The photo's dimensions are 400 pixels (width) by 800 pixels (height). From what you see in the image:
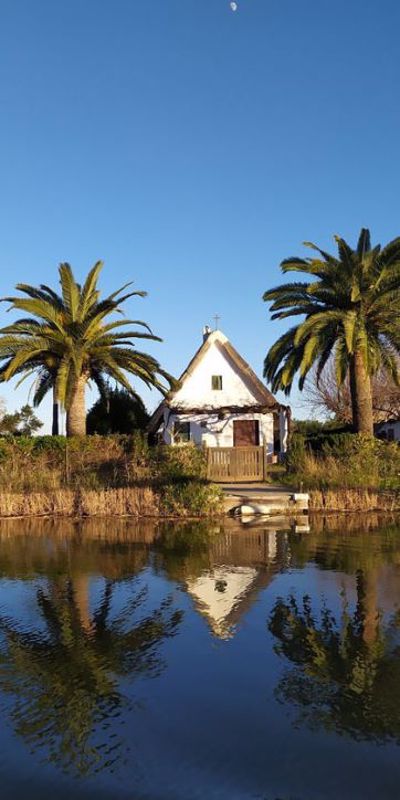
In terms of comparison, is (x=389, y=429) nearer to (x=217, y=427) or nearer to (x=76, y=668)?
(x=217, y=427)

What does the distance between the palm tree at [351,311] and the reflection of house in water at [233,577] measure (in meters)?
10.9

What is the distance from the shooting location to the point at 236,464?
21281mm

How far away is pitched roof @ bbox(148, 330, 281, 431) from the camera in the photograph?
3152 centimetres

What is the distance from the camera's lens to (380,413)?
46750 mm

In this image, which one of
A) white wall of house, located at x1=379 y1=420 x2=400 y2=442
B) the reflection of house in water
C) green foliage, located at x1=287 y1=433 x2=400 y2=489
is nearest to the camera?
the reflection of house in water

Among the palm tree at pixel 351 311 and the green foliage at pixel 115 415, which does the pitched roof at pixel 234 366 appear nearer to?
the green foliage at pixel 115 415

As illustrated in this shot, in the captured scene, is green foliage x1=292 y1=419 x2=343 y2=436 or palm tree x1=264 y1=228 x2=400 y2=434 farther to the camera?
green foliage x1=292 y1=419 x2=343 y2=436

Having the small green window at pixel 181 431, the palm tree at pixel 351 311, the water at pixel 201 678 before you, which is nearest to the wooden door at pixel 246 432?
the small green window at pixel 181 431

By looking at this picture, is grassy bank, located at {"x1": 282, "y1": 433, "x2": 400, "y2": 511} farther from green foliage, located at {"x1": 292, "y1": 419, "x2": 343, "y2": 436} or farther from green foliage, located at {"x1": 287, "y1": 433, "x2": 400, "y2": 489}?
green foliage, located at {"x1": 292, "y1": 419, "x2": 343, "y2": 436}

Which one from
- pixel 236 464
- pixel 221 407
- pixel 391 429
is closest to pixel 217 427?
pixel 221 407

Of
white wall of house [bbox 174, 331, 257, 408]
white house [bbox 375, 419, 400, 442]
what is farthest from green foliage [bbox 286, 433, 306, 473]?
white house [bbox 375, 419, 400, 442]

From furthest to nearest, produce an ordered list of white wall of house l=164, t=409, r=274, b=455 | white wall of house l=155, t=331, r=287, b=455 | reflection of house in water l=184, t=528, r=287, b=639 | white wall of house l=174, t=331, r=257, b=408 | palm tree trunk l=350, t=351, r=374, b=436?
white wall of house l=174, t=331, r=257, b=408, white wall of house l=164, t=409, r=274, b=455, white wall of house l=155, t=331, r=287, b=455, palm tree trunk l=350, t=351, r=374, b=436, reflection of house in water l=184, t=528, r=287, b=639

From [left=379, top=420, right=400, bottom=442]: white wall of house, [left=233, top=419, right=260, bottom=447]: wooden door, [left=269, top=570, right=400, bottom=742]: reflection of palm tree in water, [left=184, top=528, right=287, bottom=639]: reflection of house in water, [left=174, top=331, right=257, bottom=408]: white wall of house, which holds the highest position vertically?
[left=174, top=331, right=257, bottom=408]: white wall of house

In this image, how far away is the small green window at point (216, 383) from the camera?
32.1 metres
